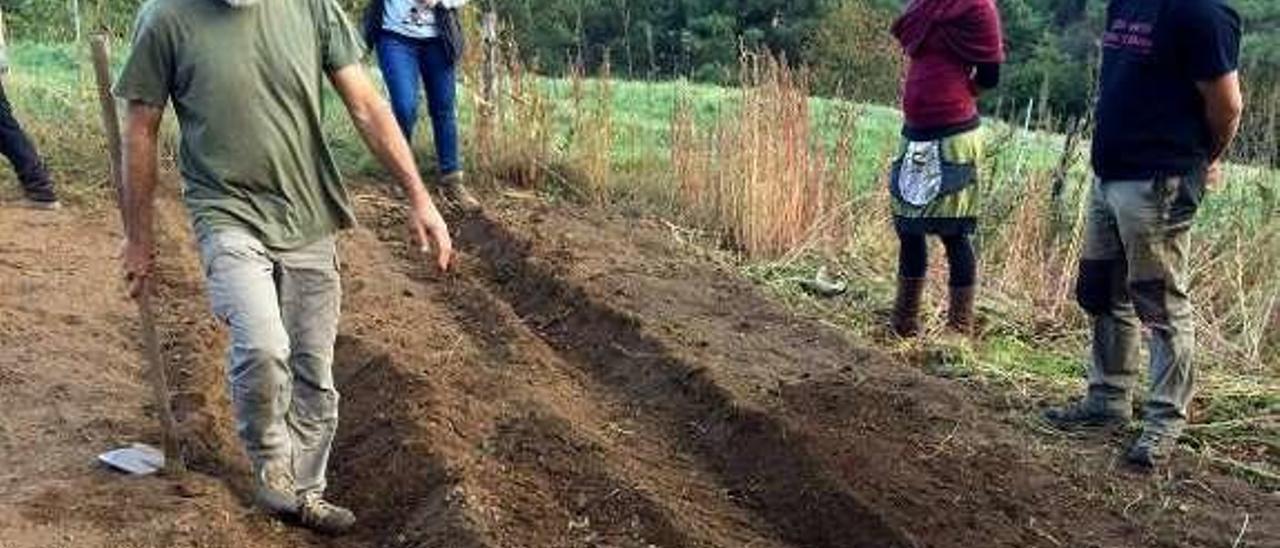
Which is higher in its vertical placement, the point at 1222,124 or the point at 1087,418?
the point at 1222,124

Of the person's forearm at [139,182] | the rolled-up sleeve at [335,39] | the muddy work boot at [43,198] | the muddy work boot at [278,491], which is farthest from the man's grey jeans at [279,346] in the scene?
the muddy work boot at [43,198]

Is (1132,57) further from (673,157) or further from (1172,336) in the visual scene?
(673,157)

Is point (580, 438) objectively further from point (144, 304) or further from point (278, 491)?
point (144, 304)

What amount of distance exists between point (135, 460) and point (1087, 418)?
326 cm

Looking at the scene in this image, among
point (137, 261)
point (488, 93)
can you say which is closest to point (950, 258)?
point (137, 261)

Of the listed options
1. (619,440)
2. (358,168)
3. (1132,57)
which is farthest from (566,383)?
(358,168)

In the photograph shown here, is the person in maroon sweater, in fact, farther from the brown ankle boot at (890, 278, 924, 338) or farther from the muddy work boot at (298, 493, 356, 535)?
the muddy work boot at (298, 493, 356, 535)

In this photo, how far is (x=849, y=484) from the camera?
4.47 metres

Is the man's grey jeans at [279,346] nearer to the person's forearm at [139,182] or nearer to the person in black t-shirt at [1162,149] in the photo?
the person's forearm at [139,182]

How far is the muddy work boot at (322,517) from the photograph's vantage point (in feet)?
13.4

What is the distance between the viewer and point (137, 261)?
4.06 m

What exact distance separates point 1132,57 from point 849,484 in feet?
5.46

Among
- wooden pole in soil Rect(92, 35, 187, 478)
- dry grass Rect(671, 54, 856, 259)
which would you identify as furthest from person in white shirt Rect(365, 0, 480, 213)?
wooden pole in soil Rect(92, 35, 187, 478)

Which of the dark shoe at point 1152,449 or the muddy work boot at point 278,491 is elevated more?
the muddy work boot at point 278,491
